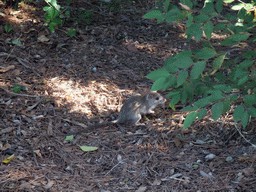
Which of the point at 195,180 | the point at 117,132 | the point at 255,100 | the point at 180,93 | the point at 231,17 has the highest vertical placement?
the point at 231,17

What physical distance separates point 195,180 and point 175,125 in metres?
1.14

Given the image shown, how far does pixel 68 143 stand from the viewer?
365 cm

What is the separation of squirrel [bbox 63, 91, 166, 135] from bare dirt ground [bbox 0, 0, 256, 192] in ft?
0.40

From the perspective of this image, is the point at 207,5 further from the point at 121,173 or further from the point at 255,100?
the point at 121,173

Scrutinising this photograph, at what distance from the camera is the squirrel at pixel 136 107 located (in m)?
4.11

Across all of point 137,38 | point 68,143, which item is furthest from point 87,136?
point 137,38

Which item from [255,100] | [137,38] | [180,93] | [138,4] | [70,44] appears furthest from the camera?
[138,4]

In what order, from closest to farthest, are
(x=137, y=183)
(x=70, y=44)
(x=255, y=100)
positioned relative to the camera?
(x=255, y=100) < (x=137, y=183) < (x=70, y=44)

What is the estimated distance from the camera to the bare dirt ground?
301 cm

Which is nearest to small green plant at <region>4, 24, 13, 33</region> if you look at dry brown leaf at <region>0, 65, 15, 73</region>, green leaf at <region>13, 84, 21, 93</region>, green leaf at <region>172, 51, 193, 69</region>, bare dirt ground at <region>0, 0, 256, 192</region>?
bare dirt ground at <region>0, 0, 256, 192</region>

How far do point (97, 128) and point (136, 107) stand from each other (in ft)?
2.35

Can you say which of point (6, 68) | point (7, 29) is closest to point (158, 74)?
point (6, 68)

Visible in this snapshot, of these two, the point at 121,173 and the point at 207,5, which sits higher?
the point at 207,5

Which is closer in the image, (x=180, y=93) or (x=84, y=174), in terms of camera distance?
(x=180, y=93)
